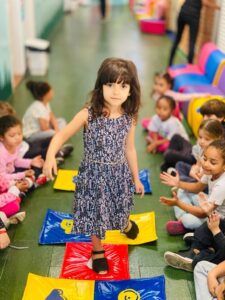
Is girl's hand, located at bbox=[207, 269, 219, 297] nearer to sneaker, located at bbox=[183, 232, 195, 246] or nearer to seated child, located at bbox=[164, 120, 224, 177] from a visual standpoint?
sneaker, located at bbox=[183, 232, 195, 246]

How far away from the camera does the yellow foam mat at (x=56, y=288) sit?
2131 mm

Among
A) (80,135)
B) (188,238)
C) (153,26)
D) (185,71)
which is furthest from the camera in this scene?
(153,26)

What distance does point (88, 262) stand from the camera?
2.43 metres

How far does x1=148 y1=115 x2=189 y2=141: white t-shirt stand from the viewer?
3.83m

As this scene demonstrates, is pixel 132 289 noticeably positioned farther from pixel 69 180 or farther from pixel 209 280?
pixel 69 180

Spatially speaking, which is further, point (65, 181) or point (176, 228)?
point (65, 181)

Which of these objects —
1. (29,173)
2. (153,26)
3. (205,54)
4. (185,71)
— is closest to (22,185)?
(29,173)

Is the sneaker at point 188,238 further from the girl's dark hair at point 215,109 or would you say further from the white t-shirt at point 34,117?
the white t-shirt at point 34,117

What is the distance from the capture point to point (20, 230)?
2.72 m

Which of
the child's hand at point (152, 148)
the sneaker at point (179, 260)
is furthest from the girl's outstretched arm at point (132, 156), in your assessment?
the child's hand at point (152, 148)

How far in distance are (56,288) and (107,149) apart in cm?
84

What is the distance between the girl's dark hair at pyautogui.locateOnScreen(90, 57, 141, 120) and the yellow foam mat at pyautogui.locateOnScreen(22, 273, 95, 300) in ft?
3.19

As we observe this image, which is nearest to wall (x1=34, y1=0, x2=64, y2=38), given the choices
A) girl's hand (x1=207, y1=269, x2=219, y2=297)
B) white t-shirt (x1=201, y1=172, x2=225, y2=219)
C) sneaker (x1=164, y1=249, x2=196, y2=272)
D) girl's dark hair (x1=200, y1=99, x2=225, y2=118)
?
girl's dark hair (x1=200, y1=99, x2=225, y2=118)

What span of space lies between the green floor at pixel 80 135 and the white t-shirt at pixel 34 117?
453 millimetres
